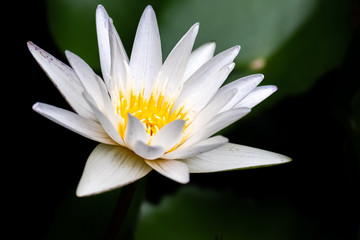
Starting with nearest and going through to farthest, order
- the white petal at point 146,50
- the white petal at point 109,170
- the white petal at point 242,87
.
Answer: the white petal at point 109,170
the white petal at point 242,87
the white petal at point 146,50

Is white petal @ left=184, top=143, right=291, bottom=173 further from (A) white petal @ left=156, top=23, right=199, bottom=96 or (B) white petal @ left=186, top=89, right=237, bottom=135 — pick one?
(A) white petal @ left=156, top=23, right=199, bottom=96

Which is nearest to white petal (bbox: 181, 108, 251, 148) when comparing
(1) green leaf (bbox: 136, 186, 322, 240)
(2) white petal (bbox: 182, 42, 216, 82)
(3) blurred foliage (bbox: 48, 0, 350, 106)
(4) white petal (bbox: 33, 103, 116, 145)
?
(4) white petal (bbox: 33, 103, 116, 145)

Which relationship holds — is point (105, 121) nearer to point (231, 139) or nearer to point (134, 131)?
point (134, 131)

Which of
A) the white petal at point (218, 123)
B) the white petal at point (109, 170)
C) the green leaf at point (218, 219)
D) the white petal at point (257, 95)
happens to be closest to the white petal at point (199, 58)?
the white petal at point (257, 95)

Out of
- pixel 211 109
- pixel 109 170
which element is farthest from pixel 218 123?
pixel 109 170

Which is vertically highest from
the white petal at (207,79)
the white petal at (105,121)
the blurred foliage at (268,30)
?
the blurred foliage at (268,30)

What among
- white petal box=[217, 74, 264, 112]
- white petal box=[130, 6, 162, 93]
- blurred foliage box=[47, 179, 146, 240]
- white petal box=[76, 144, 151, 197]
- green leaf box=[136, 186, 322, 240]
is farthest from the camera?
green leaf box=[136, 186, 322, 240]

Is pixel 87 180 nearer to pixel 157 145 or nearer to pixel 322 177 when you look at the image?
pixel 157 145

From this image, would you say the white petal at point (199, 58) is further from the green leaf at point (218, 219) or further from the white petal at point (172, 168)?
the green leaf at point (218, 219)
